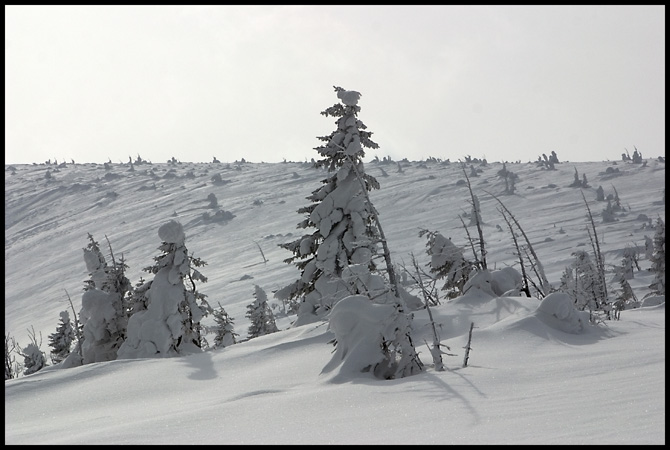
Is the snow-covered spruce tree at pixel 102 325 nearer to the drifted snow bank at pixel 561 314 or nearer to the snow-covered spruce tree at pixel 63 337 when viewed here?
the drifted snow bank at pixel 561 314

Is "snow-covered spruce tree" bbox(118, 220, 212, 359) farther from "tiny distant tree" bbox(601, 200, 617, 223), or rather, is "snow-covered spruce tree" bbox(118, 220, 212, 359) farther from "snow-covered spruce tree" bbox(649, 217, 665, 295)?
"tiny distant tree" bbox(601, 200, 617, 223)

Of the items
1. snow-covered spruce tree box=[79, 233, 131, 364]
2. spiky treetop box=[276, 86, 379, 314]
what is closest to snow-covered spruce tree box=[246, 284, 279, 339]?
snow-covered spruce tree box=[79, 233, 131, 364]

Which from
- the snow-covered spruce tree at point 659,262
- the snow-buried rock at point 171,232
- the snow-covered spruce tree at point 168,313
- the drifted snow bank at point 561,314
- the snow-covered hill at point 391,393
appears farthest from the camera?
the snow-covered spruce tree at point 659,262

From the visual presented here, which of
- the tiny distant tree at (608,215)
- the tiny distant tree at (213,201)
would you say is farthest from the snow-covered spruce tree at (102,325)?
the tiny distant tree at (213,201)

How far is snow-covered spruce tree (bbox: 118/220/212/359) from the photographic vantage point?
14469 millimetres

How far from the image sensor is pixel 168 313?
48.5 ft

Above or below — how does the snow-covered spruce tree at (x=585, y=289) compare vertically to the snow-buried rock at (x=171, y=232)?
below

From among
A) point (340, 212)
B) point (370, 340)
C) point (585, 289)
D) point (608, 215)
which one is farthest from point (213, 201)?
point (370, 340)

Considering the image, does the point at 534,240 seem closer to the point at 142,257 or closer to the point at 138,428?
the point at 142,257

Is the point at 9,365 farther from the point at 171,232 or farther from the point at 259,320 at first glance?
the point at 171,232

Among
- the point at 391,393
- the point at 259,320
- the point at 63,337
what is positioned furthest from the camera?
the point at 63,337

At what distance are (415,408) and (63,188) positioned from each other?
118682 mm

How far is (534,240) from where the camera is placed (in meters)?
55.9

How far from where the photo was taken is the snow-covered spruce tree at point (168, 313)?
1447 centimetres
